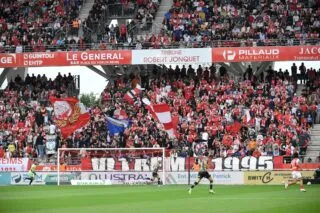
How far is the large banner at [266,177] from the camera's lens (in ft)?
145

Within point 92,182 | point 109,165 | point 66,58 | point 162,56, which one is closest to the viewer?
point 92,182

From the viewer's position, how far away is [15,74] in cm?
6284

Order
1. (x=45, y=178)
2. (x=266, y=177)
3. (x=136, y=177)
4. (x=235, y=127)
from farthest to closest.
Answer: (x=45, y=178)
(x=235, y=127)
(x=136, y=177)
(x=266, y=177)

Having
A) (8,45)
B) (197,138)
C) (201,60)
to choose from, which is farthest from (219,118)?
(8,45)

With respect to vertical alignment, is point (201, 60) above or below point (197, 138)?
above

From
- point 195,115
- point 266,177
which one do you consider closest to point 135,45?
point 195,115

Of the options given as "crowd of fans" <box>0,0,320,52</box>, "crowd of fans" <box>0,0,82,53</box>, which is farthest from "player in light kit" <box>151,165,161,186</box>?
"crowd of fans" <box>0,0,82,53</box>

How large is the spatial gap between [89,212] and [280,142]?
23.0m

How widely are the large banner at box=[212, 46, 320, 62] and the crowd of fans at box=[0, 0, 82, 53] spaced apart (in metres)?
11.2

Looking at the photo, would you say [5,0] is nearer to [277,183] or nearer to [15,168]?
[15,168]

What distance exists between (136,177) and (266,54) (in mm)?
12423

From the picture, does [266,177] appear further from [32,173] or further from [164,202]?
[164,202]

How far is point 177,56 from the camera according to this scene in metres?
54.3

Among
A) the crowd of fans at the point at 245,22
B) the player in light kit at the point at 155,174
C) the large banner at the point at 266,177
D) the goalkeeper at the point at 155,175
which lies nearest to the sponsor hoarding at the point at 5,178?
the goalkeeper at the point at 155,175
